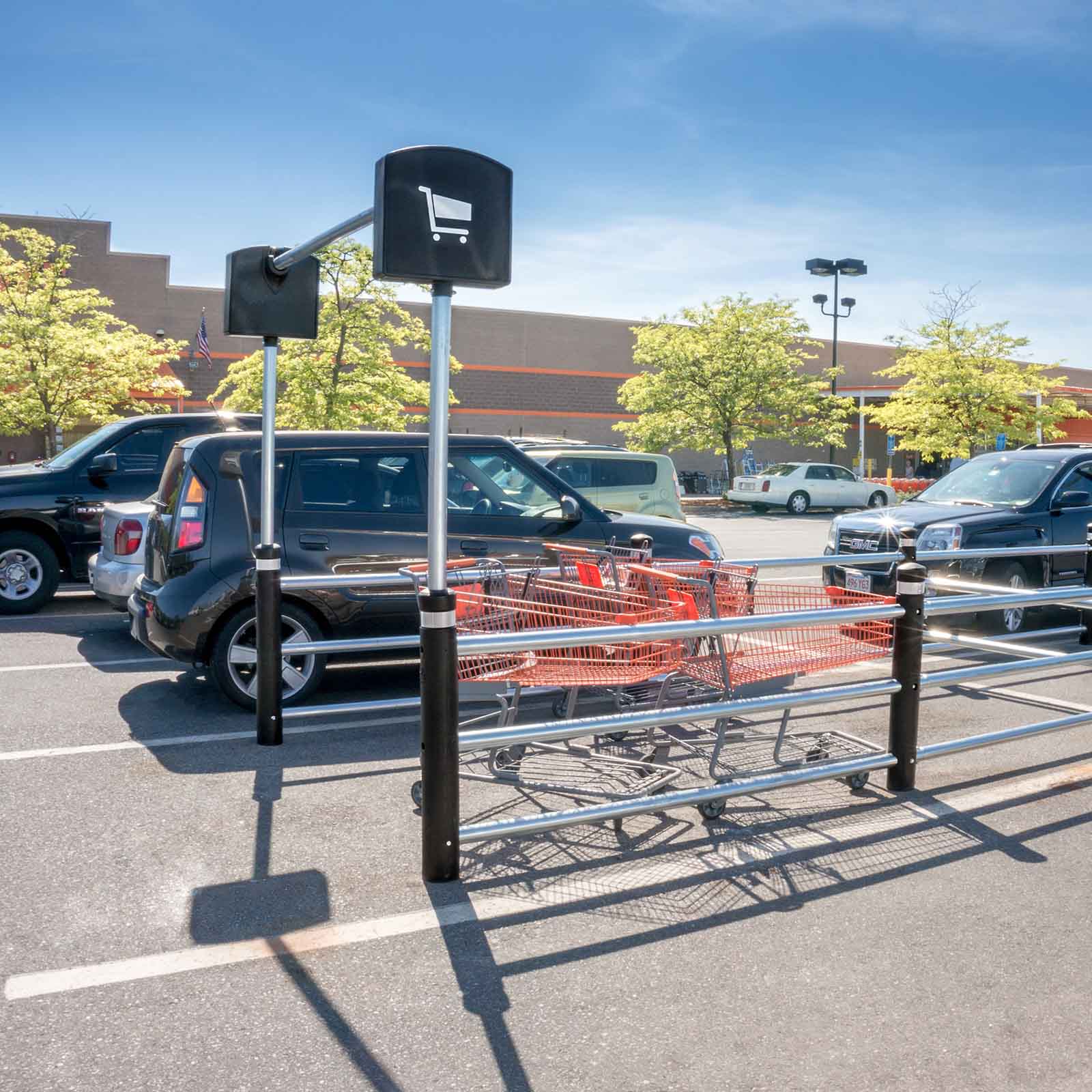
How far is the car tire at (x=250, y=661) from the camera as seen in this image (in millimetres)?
7062

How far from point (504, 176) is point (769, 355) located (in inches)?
1392

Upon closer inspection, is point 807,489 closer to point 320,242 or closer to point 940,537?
point 940,537

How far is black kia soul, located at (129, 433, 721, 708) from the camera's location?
7.08 m

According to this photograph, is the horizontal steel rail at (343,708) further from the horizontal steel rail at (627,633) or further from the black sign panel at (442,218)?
the black sign panel at (442,218)

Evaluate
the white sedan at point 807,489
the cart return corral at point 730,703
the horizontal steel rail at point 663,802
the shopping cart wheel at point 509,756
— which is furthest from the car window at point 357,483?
the white sedan at point 807,489

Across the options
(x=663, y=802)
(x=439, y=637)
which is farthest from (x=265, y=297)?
(x=663, y=802)

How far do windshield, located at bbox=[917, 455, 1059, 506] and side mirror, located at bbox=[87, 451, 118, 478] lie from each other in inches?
328

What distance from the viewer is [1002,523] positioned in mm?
10398

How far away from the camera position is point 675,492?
16469 millimetres

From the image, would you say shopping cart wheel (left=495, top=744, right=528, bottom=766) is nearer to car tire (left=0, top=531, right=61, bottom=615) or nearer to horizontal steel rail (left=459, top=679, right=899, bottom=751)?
horizontal steel rail (left=459, top=679, right=899, bottom=751)

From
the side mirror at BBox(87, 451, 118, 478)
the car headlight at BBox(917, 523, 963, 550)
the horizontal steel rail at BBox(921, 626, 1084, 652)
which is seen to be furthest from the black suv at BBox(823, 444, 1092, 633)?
the side mirror at BBox(87, 451, 118, 478)

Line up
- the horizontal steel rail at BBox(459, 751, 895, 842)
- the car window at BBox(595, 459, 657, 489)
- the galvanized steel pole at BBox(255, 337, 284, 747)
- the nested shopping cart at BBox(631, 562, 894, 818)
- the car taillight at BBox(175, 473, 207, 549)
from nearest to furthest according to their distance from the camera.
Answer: the horizontal steel rail at BBox(459, 751, 895, 842)
the nested shopping cart at BBox(631, 562, 894, 818)
the galvanized steel pole at BBox(255, 337, 284, 747)
the car taillight at BBox(175, 473, 207, 549)
the car window at BBox(595, 459, 657, 489)

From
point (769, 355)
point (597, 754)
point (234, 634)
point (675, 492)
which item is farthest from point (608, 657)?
point (769, 355)

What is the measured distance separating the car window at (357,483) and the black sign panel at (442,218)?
3.75m
